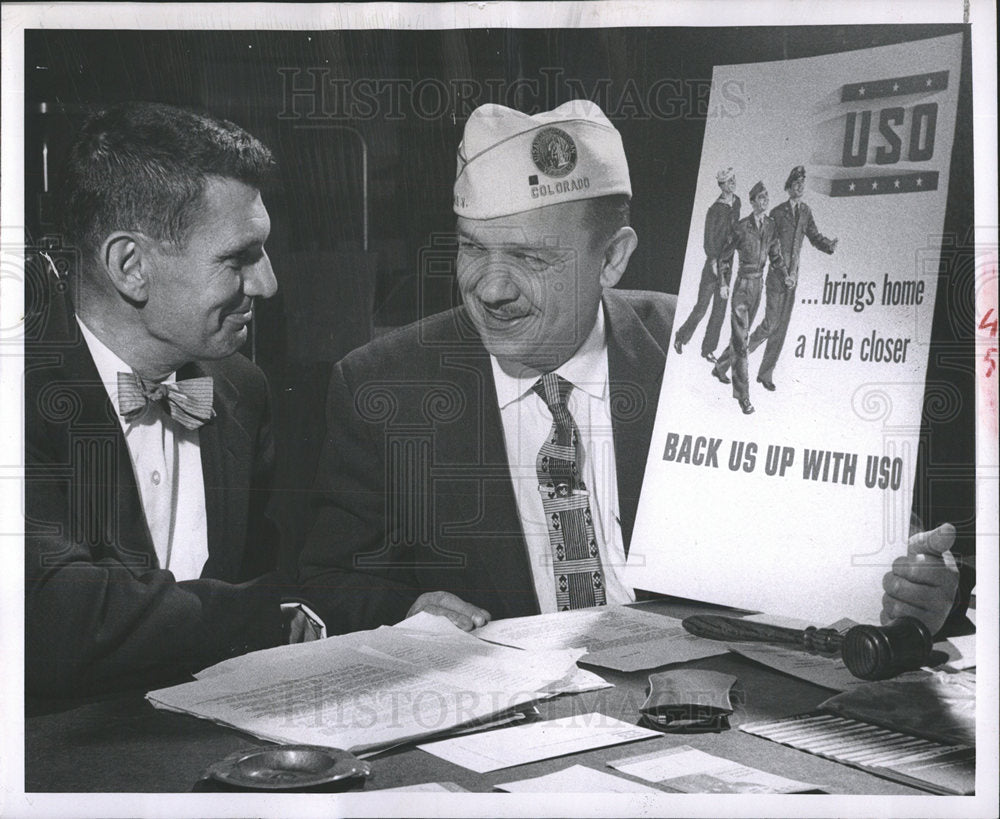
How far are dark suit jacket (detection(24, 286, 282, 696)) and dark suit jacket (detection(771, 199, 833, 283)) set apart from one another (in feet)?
3.97

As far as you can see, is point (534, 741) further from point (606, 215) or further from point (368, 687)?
point (606, 215)

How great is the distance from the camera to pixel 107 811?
2.54 metres

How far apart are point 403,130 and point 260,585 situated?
107 cm

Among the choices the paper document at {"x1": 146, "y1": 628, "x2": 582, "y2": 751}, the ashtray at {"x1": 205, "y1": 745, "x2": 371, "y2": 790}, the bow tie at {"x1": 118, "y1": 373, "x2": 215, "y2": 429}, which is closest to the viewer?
the ashtray at {"x1": 205, "y1": 745, "x2": 371, "y2": 790}

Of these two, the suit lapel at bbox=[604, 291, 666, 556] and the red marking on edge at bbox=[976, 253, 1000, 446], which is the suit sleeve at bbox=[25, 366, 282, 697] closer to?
the suit lapel at bbox=[604, 291, 666, 556]

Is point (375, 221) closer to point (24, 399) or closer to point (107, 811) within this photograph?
point (24, 399)

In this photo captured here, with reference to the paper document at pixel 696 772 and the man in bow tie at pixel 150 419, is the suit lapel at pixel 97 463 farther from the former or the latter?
the paper document at pixel 696 772

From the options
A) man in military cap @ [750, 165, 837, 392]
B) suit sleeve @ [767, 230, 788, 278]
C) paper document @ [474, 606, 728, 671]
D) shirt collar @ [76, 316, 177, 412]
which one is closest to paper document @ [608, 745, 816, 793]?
paper document @ [474, 606, 728, 671]

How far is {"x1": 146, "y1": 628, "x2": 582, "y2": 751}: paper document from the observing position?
2.46m

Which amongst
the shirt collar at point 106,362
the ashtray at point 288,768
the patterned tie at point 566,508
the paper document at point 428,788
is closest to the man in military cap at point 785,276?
the patterned tie at point 566,508

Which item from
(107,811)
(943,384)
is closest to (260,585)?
(107,811)

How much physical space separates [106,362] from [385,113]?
0.83m

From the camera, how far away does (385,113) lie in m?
2.59

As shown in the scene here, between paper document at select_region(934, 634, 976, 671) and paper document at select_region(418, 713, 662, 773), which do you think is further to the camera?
paper document at select_region(934, 634, 976, 671)
